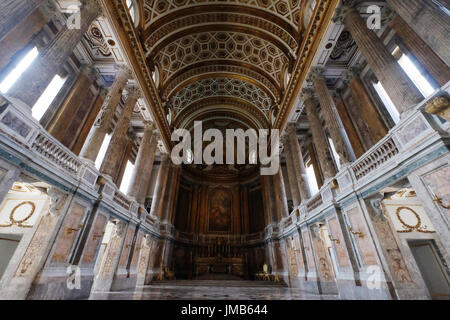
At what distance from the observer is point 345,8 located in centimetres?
793

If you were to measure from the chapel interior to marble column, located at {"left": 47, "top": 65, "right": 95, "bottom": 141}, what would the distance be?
0.08 m

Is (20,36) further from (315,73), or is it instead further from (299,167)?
(299,167)

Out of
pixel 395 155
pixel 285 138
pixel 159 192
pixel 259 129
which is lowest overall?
pixel 395 155

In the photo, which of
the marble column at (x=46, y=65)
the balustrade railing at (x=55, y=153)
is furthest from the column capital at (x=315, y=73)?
the balustrade railing at (x=55, y=153)

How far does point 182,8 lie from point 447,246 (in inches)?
646

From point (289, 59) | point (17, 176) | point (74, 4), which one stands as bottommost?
point (17, 176)

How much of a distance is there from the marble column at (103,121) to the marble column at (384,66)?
9990 millimetres

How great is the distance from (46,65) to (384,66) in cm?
1003

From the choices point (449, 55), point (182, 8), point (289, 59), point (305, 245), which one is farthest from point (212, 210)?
point (449, 55)

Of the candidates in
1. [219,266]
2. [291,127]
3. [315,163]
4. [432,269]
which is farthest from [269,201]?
[432,269]

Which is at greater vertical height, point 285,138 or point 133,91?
point 133,91

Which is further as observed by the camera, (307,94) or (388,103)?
(307,94)

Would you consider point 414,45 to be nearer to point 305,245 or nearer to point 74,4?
point 305,245
